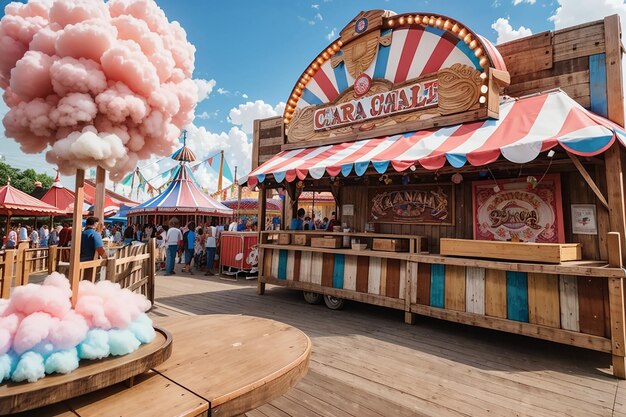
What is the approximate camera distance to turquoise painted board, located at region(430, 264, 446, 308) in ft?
16.1

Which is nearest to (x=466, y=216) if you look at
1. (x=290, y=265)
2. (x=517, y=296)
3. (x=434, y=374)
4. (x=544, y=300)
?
(x=517, y=296)

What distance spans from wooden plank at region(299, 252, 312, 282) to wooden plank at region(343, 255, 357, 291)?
817 mm

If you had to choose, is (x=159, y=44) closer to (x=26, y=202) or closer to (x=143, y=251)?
(x=143, y=251)

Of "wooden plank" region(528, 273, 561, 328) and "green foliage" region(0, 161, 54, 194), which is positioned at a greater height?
"green foliage" region(0, 161, 54, 194)

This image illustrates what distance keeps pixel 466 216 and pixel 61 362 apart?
5.92 metres

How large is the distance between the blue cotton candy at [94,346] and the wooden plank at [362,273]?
486 centimetres

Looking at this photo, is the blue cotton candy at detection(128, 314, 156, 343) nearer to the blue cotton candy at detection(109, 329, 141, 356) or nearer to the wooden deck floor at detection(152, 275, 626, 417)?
the blue cotton candy at detection(109, 329, 141, 356)

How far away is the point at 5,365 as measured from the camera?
1124 millimetres

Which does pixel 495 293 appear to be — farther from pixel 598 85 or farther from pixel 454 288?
pixel 598 85

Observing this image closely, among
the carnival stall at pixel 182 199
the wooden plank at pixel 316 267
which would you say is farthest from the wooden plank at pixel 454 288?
the carnival stall at pixel 182 199

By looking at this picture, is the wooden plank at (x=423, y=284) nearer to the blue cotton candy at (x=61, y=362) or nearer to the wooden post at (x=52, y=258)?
the blue cotton candy at (x=61, y=362)

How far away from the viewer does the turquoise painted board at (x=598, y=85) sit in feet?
15.2

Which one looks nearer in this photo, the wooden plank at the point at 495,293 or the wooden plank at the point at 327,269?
the wooden plank at the point at 495,293

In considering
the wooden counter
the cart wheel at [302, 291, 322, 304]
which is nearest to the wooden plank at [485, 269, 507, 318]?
the cart wheel at [302, 291, 322, 304]
